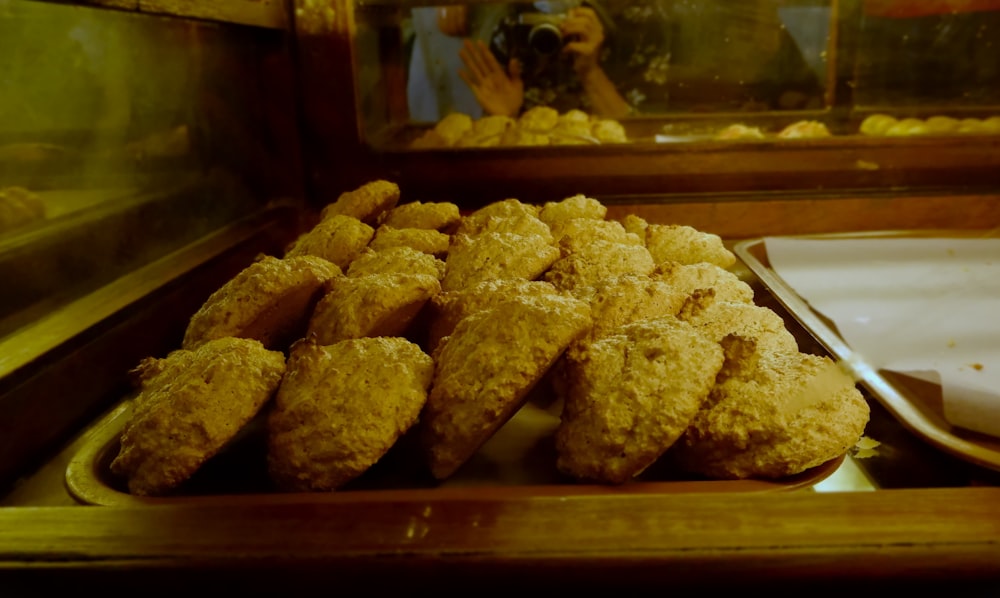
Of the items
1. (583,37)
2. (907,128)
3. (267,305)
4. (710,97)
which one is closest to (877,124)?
(907,128)

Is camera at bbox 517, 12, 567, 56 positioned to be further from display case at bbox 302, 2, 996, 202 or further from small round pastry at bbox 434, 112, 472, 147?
small round pastry at bbox 434, 112, 472, 147

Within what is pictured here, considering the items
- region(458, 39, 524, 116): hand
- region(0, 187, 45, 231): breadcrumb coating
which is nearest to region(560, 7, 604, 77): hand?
region(458, 39, 524, 116): hand

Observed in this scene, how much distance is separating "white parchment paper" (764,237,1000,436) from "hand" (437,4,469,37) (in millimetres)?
2353

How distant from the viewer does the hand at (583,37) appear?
3.70 m

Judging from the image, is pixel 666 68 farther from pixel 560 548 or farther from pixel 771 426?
pixel 560 548

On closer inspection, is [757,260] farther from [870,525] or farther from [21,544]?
[21,544]

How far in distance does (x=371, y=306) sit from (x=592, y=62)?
2830 millimetres

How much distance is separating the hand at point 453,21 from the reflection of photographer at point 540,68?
95mm

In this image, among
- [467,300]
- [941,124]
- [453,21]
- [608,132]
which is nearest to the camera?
[467,300]

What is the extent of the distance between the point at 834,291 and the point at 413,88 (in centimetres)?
266

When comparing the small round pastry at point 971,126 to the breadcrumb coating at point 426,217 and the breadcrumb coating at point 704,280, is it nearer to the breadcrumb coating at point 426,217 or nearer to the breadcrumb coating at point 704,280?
the breadcrumb coating at point 704,280

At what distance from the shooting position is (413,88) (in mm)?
3895

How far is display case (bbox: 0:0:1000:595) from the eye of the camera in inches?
35.2

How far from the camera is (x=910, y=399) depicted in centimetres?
131
